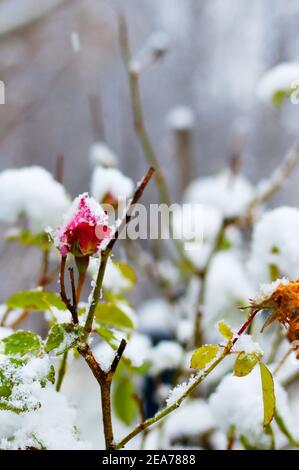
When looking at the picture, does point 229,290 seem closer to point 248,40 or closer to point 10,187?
point 10,187

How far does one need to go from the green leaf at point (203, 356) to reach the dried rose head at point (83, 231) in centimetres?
10

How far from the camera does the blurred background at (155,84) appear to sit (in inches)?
119

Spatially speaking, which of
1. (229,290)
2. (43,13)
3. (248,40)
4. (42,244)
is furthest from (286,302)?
(248,40)

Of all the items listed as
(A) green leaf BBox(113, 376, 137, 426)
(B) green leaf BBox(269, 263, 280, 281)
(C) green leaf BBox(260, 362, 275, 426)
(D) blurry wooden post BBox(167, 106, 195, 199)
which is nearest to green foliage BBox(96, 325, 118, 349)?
(C) green leaf BBox(260, 362, 275, 426)

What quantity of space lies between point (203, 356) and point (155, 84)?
3.47 metres

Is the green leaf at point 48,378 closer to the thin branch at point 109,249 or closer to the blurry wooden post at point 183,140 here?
the thin branch at point 109,249

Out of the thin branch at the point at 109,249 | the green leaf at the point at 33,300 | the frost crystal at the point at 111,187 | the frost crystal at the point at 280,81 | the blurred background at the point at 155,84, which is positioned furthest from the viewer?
the blurred background at the point at 155,84

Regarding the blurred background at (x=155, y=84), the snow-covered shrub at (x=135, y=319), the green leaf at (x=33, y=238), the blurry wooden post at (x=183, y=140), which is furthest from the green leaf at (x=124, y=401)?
the blurred background at (x=155, y=84)

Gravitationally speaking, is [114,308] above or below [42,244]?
below

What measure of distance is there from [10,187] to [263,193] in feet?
1.58

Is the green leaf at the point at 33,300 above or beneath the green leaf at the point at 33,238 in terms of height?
beneath

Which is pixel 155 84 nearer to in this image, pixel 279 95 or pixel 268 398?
pixel 279 95

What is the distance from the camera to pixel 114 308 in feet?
1.67

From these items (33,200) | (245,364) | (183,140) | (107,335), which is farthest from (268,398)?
(183,140)
